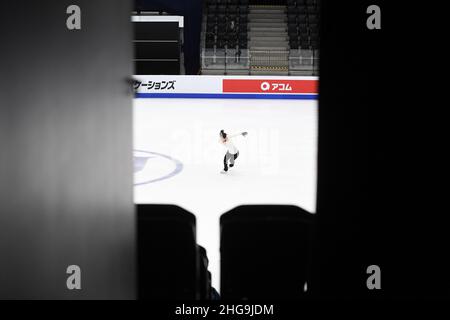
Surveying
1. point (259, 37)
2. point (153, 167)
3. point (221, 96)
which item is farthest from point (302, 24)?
point (153, 167)

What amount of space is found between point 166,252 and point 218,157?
17.3 ft

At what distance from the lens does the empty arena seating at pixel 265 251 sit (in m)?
1.61

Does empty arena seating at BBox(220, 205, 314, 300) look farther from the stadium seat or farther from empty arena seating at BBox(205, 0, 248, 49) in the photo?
empty arena seating at BBox(205, 0, 248, 49)

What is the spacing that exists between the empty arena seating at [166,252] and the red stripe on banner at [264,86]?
11.1 metres

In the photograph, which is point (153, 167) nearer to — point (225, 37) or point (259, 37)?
point (225, 37)

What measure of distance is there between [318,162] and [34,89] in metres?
0.64

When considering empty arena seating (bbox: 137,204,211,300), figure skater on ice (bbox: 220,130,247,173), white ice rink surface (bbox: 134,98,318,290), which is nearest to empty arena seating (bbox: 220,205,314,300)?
empty arena seating (bbox: 137,204,211,300)

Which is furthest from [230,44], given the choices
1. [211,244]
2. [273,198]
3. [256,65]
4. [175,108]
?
[211,244]

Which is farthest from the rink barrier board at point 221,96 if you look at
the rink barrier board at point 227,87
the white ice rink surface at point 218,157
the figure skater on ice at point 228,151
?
the figure skater on ice at point 228,151

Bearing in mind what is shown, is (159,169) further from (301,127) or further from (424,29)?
(424,29)

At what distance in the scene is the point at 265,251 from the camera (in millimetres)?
1646

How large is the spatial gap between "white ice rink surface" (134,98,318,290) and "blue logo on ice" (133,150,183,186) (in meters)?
0.01

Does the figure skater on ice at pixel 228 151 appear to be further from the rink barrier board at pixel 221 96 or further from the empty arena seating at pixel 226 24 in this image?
the empty arena seating at pixel 226 24

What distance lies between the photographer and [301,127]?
8.75 meters
